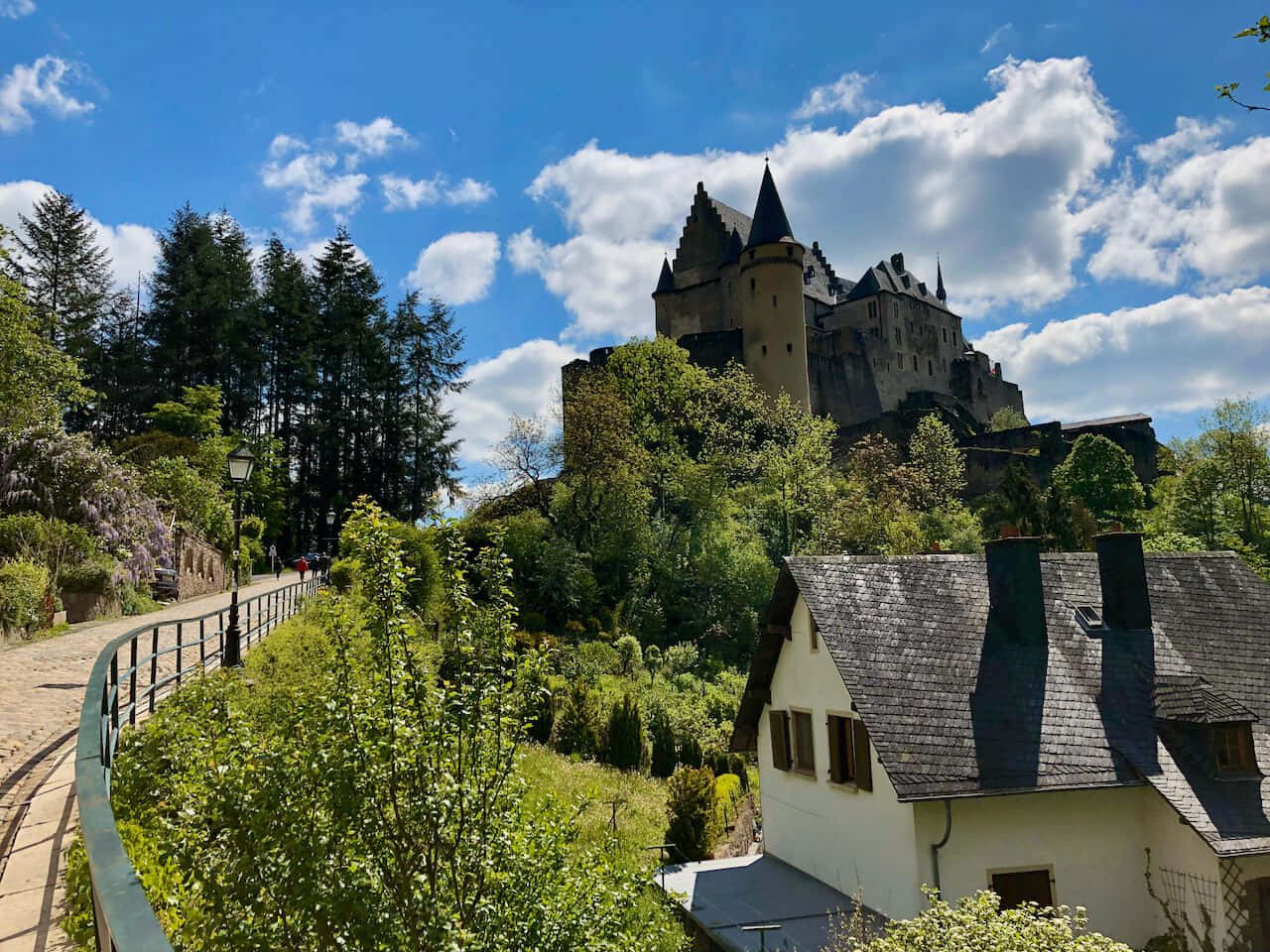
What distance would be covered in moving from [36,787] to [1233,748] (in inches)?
562

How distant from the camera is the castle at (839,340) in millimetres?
55594

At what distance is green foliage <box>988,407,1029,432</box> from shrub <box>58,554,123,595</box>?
68036mm

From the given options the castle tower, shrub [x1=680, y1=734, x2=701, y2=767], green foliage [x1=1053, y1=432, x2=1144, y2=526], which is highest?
the castle tower

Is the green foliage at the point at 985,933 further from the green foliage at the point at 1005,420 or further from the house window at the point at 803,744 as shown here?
the green foliage at the point at 1005,420

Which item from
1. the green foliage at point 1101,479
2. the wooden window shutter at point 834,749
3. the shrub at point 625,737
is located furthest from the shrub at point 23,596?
the green foliage at point 1101,479

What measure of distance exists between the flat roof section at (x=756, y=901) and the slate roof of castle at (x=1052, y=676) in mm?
2593

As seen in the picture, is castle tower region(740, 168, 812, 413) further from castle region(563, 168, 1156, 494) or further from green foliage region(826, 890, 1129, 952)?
green foliage region(826, 890, 1129, 952)

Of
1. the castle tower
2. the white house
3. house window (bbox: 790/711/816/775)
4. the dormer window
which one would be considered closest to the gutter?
the white house

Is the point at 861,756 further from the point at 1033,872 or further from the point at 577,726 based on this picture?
the point at 577,726

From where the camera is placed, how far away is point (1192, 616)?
51.3ft

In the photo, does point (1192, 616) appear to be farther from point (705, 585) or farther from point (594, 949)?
point (705, 585)

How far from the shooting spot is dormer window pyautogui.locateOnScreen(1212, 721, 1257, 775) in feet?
41.5

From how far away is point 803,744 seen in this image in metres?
15.7

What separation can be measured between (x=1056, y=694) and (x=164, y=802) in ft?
40.2
